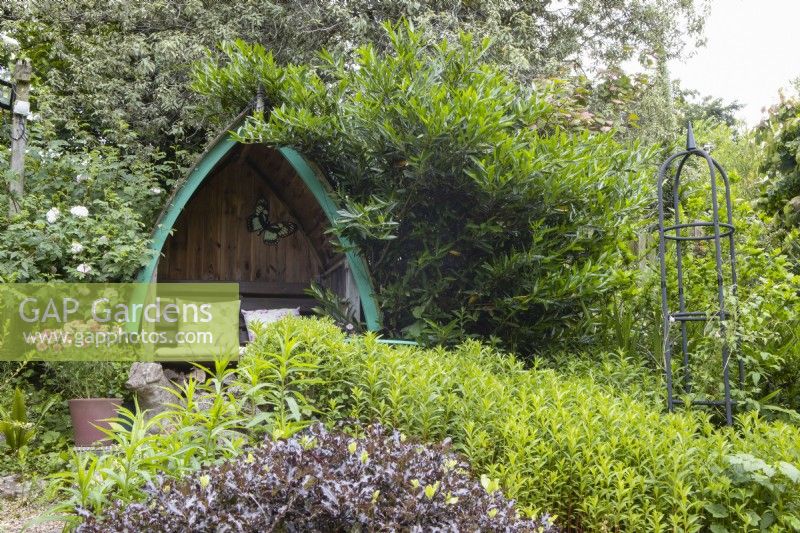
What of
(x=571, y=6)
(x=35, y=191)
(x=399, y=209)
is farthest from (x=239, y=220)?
(x=571, y=6)

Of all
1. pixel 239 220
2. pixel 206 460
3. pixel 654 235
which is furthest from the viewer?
pixel 239 220

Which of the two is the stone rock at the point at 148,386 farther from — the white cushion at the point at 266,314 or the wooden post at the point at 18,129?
the wooden post at the point at 18,129

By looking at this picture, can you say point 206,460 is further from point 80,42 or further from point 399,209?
point 80,42

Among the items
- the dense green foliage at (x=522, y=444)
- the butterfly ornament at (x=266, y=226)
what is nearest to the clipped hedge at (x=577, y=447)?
the dense green foliage at (x=522, y=444)

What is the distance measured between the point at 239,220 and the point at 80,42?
153 inches

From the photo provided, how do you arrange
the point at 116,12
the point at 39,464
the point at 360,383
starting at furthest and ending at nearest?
1. the point at 116,12
2. the point at 39,464
3. the point at 360,383

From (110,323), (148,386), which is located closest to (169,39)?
(110,323)

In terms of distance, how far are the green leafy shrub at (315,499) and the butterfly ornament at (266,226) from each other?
183 inches

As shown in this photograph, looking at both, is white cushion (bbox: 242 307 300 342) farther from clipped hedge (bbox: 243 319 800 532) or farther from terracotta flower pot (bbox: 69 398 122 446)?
clipped hedge (bbox: 243 319 800 532)

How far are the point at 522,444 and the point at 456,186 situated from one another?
2.44 meters

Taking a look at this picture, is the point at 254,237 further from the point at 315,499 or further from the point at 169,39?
the point at 315,499

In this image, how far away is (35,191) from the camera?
20.0ft

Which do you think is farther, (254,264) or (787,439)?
(254,264)

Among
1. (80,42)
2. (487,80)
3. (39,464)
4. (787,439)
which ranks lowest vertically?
(39,464)
